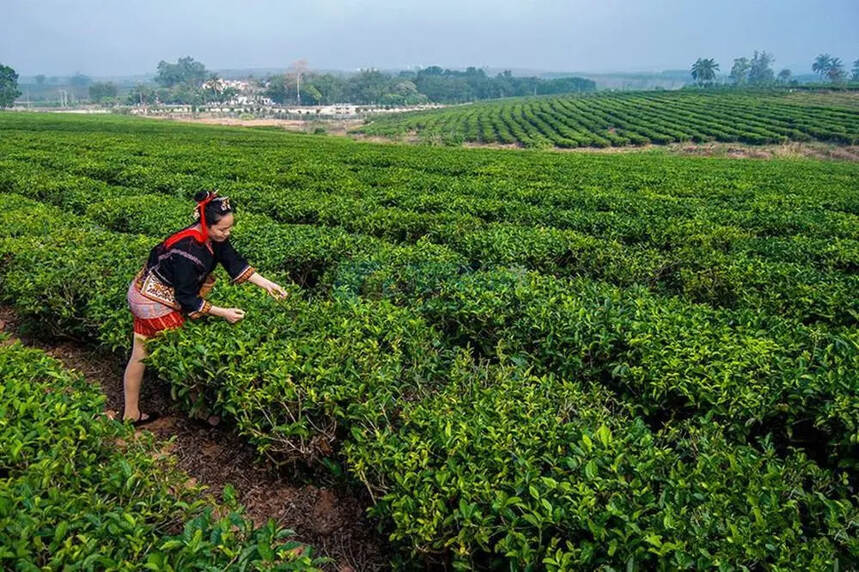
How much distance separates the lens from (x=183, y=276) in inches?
167

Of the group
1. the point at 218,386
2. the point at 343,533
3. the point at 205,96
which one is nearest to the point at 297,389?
the point at 218,386

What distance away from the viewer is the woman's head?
13.7 ft

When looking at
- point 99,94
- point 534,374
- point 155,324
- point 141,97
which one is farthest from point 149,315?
point 99,94

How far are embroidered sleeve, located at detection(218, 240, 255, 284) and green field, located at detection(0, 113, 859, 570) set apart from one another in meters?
0.39

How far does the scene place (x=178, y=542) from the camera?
2.35m

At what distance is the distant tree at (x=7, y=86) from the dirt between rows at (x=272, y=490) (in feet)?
464

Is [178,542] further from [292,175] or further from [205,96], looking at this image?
[205,96]

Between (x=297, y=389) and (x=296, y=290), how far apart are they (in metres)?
2.20

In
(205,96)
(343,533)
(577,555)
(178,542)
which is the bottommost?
(343,533)

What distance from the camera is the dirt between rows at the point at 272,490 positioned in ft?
11.7

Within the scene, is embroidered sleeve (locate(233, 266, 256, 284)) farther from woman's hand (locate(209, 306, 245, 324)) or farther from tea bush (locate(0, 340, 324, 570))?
tea bush (locate(0, 340, 324, 570))

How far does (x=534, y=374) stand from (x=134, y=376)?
3.49 metres

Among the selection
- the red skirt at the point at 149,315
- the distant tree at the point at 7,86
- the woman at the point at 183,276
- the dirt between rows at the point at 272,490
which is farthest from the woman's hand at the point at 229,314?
the distant tree at the point at 7,86

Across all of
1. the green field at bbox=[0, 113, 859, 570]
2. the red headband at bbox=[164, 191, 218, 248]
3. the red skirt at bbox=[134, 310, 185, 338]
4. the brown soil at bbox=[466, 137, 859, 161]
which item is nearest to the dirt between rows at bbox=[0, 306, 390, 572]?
the green field at bbox=[0, 113, 859, 570]
